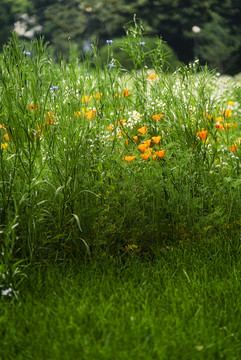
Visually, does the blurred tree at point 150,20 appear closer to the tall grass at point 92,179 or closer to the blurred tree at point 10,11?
the blurred tree at point 10,11

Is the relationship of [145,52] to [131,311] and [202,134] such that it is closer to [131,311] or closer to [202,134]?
[202,134]

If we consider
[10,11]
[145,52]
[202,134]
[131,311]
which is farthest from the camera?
[10,11]

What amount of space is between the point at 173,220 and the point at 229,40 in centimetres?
1173

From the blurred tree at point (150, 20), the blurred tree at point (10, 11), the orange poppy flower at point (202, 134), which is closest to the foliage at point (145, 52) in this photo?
the orange poppy flower at point (202, 134)

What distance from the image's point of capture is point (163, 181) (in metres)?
3.14

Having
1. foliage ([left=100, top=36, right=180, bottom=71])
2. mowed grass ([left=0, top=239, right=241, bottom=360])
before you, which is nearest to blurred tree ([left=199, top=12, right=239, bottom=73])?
foliage ([left=100, top=36, right=180, bottom=71])

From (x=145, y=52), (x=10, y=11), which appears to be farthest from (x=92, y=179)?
(x=10, y=11)

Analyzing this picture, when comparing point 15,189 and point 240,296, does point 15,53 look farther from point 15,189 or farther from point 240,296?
point 240,296

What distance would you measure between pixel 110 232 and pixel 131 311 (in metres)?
0.83

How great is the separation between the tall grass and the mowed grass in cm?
19

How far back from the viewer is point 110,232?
9.26 ft

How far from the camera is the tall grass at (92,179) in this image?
8.50 ft

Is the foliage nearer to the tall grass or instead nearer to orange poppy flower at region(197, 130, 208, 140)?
the tall grass

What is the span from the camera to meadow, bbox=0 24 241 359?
6.11 feet
